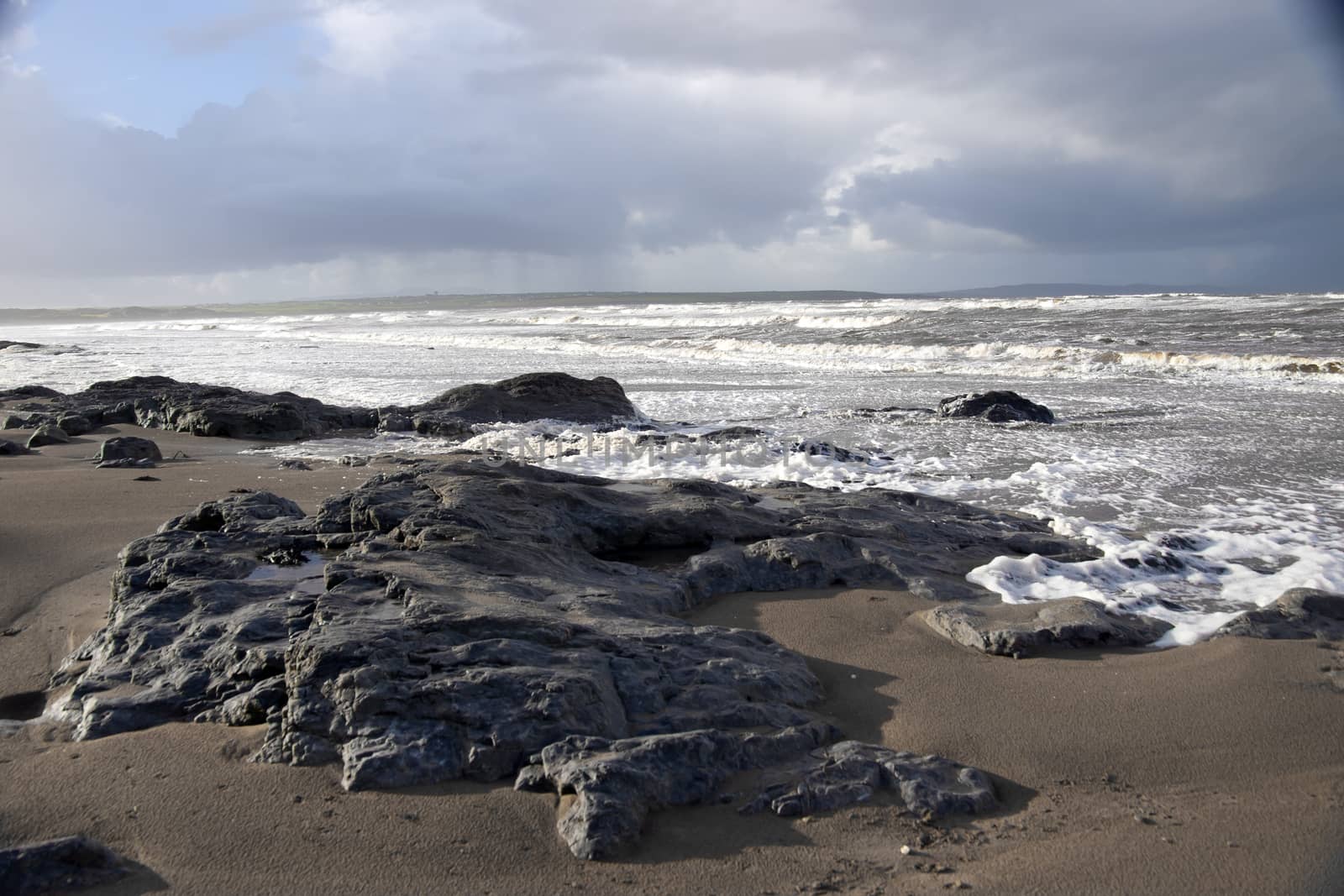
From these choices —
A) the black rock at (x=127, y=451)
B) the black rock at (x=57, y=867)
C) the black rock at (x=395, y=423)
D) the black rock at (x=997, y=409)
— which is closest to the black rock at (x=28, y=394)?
the black rock at (x=395, y=423)

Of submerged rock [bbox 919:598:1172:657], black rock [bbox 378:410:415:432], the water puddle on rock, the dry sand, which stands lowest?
the dry sand

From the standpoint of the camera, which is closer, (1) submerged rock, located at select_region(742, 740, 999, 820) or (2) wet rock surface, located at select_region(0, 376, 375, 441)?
(1) submerged rock, located at select_region(742, 740, 999, 820)

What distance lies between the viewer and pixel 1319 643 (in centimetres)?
395

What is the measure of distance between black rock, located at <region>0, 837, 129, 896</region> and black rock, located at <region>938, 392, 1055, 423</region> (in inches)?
390

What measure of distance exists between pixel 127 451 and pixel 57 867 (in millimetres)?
6582

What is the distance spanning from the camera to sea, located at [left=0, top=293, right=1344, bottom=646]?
5.34 metres

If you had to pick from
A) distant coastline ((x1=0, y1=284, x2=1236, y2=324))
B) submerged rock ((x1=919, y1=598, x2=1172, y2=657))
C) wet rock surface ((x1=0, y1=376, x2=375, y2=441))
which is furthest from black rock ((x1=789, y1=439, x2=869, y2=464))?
distant coastline ((x1=0, y1=284, x2=1236, y2=324))

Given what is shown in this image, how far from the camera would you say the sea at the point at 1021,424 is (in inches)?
210

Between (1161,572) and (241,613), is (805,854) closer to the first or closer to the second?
(241,613)

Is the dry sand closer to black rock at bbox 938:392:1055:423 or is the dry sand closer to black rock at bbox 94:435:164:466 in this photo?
black rock at bbox 94:435:164:466

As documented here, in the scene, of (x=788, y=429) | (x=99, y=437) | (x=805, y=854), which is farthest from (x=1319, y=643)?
(x=99, y=437)

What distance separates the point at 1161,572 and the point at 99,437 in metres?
9.90

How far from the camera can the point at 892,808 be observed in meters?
2.66

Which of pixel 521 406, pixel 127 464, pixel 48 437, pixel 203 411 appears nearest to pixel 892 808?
pixel 127 464
